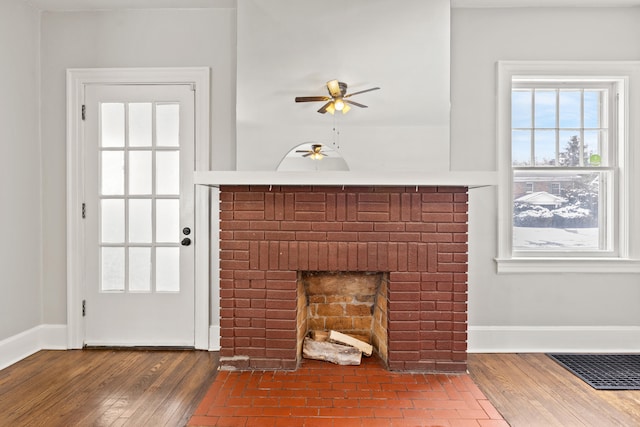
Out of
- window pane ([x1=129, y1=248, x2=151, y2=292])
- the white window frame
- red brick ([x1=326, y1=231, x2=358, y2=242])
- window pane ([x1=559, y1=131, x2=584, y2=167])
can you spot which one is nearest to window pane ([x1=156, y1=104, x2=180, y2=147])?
window pane ([x1=129, y1=248, x2=151, y2=292])

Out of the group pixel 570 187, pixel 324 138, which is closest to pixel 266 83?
pixel 324 138

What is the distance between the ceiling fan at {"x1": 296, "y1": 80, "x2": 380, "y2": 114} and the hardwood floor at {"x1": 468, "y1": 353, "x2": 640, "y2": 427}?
2.04 m

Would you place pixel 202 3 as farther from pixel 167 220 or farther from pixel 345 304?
pixel 345 304

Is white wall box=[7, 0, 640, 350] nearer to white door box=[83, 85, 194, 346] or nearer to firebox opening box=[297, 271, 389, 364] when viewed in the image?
white door box=[83, 85, 194, 346]

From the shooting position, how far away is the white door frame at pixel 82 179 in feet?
10.2

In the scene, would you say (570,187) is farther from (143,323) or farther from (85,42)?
(85,42)

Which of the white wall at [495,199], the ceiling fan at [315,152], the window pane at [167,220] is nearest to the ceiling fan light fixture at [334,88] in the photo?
the ceiling fan at [315,152]

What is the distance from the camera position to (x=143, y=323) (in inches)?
124

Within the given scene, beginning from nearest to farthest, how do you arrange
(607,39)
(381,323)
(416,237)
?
(416,237) < (381,323) < (607,39)

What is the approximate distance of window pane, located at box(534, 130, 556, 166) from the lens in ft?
10.5

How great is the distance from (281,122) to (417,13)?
124 centimetres

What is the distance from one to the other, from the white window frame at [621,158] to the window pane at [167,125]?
102 inches

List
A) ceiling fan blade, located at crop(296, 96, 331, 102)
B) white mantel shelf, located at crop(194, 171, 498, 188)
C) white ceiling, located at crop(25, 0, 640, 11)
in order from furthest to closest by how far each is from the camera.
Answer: white ceiling, located at crop(25, 0, 640, 11) < ceiling fan blade, located at crop(296, 96, 331, 102) < white mantel shelf, located at crop(194, 171, 498, 188)

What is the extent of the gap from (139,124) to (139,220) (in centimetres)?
78
